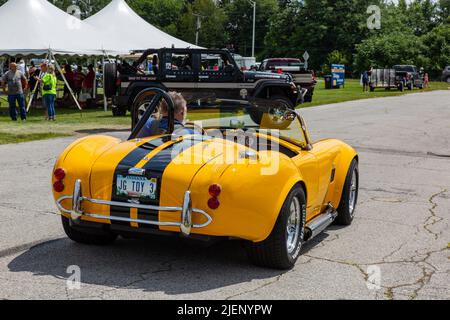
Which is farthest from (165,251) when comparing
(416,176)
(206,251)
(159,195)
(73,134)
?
(73,134)

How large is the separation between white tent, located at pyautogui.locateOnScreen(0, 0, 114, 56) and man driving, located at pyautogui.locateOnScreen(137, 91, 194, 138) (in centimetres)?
1728

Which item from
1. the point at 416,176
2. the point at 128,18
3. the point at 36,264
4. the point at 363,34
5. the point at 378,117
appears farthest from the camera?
the point at 363,34

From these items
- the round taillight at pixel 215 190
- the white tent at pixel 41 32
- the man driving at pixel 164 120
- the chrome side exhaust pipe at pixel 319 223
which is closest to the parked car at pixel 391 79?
the white tent at pixel 41 32

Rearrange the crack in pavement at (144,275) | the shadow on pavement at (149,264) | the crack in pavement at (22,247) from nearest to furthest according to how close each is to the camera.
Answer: the crack in pavement at (144,275) → the shadow on pavement at (149,264) → the crack in pavement at (22,247)

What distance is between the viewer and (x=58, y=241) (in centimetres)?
603

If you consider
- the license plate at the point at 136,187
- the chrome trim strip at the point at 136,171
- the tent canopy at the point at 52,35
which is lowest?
the license plate at the point at 136,187

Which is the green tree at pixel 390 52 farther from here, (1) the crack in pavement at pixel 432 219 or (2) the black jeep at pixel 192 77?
(1) the crack in pavement at pixel 432 219

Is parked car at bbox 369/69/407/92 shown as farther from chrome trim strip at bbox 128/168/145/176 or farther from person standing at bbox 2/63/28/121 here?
chrome trim strip at bbox 128/168/145/176

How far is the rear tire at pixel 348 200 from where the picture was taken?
6801 millimetres

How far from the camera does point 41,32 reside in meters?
22.9

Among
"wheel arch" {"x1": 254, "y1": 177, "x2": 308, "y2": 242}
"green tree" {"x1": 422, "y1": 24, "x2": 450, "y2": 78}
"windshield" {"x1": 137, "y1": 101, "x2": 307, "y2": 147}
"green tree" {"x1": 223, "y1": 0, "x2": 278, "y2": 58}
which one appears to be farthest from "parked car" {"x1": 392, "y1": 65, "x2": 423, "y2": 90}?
"green tree" {"x1": 223, "y1": 0, "x2": 278, "y2": 58}

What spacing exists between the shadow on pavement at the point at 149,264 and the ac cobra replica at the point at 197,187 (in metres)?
0.18
